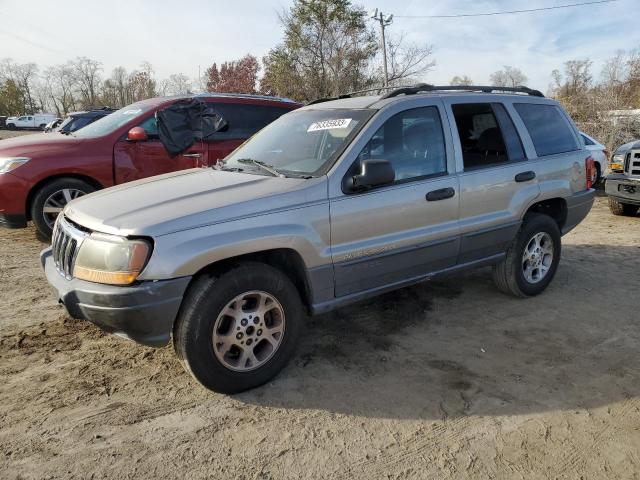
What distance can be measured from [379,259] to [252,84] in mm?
39257

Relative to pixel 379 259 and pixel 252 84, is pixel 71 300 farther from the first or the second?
pixel 252 84

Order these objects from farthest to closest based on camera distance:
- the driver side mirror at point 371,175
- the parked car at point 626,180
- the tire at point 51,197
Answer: the parked car at point 626,180 < the tire at point 51,197 < the driver side mirror at point 371,175

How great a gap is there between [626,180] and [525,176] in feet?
16.2

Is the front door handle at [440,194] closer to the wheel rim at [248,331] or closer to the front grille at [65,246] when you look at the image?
the wheel rim at [248,331]

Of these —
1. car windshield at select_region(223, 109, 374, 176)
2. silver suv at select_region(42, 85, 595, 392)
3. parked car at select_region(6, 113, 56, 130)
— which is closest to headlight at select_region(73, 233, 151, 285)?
silver suv at select_region(42, 85, 595, 392)

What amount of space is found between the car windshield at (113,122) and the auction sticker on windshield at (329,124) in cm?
373

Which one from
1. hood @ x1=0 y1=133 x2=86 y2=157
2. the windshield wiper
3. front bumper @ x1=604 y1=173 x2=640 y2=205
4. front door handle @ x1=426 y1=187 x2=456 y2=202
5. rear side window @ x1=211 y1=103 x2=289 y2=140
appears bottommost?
front bumper @ x1=604 y1=173 x2=640 y2=205

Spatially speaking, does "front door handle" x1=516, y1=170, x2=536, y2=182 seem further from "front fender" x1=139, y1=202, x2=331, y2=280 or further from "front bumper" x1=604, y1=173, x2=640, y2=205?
"front bumper" x1=604, y1=173, x2=640, y2=205

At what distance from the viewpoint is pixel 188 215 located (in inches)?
108

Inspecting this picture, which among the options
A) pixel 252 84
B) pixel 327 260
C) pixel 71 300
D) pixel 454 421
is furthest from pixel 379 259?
pixel 252 84

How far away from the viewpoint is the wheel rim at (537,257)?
4.58m

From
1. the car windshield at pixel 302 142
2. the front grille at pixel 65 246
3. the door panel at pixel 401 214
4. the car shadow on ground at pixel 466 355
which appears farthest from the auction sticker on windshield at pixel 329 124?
the front grille at pixel 65 246

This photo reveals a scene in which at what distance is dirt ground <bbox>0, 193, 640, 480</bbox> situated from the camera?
245 cm

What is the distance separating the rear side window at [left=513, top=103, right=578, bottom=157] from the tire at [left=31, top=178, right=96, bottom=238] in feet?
16.8
